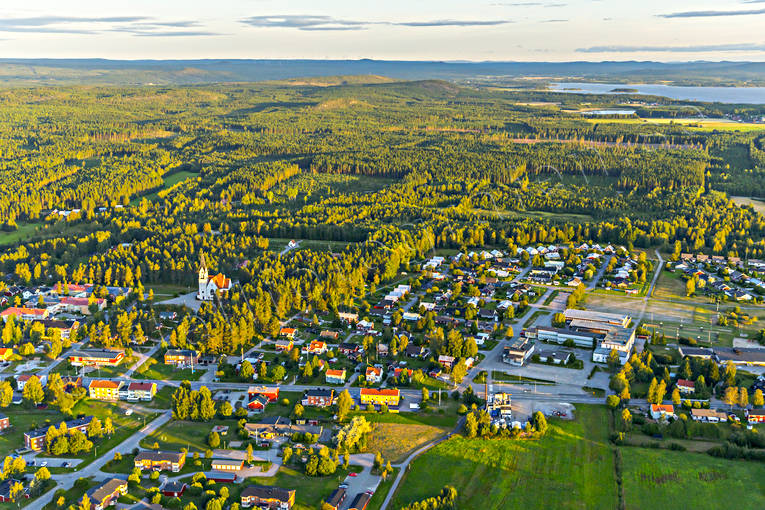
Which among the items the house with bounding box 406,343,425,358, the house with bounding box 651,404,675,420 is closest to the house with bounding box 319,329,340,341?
the house with bounding box 406,343,425,358

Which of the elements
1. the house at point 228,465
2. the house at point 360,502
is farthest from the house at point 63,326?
the house at point 360,502

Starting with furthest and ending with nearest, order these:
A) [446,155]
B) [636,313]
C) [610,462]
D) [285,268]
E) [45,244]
→ [446,155] < [45,244] < [285,268] < [636,313] < [610,462]

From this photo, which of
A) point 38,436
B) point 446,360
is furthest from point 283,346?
point 38,436

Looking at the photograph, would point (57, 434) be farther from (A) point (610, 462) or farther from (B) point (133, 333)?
(A) point (610, 462)

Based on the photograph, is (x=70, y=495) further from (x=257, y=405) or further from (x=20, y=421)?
(x=257, y=405)

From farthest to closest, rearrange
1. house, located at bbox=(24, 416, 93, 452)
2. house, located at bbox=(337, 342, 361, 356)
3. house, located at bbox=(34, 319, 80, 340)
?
house, located at bbox=(34, 319, 80, 340)
house, located at bbox=(337, 342, 361, 356)
house, located at bbox=(24, 416, 93, 452)

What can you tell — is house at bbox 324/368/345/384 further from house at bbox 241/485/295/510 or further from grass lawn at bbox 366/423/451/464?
house at bbox 241/485/295/510

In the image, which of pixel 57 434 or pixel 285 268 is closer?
pixel 57 434

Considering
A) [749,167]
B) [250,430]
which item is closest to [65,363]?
[250,430]

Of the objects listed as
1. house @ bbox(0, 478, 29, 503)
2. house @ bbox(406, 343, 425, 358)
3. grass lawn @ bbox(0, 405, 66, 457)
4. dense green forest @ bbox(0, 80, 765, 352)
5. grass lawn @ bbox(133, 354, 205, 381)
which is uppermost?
dense green forest @ bbox(0, 80, 765, 352)
